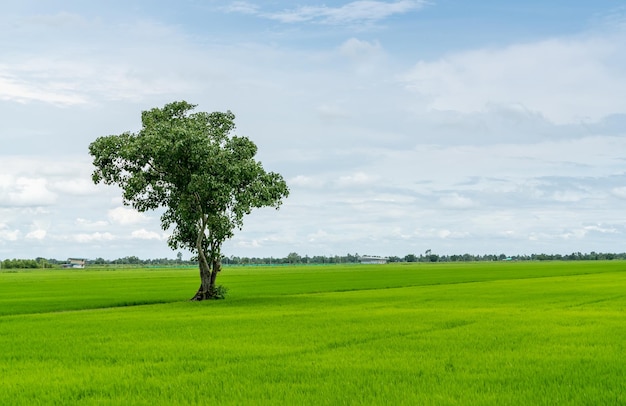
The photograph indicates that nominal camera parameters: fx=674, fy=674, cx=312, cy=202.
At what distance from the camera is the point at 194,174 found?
4366cm

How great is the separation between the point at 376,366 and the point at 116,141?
3329 cm

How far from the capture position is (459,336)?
76.8 feet

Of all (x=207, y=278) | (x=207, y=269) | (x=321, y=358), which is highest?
(x=207, y=269)

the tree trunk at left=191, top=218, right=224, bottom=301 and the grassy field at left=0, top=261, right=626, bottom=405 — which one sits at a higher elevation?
the tree trunk at left=191, top=218, right=224, bottom=301

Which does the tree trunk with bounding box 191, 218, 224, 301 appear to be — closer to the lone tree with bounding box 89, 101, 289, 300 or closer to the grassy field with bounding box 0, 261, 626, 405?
the lone tree with bounding box 89, 101, 289, 300

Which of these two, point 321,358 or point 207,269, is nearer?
point 321,358

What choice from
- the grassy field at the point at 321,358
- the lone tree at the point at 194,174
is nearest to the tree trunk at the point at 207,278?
the lone tree at the point at 194,174

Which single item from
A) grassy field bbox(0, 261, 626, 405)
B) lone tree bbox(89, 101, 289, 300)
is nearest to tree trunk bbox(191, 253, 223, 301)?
lone tree bbox(89, 101, 289, 300)

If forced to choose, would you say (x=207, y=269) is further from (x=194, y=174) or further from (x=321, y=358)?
(x=321, y=358)

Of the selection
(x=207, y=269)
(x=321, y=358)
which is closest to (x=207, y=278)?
(x=207, y=269)

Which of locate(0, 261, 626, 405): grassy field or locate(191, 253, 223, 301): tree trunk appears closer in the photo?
locate(0, 261, 626, 405): grassy field

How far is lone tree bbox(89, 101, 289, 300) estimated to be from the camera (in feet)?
144

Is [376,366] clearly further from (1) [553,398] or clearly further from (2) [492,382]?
(1) [553,398]

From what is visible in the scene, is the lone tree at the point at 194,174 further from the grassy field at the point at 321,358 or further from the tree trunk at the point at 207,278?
the grassy field at the point at 321,358
